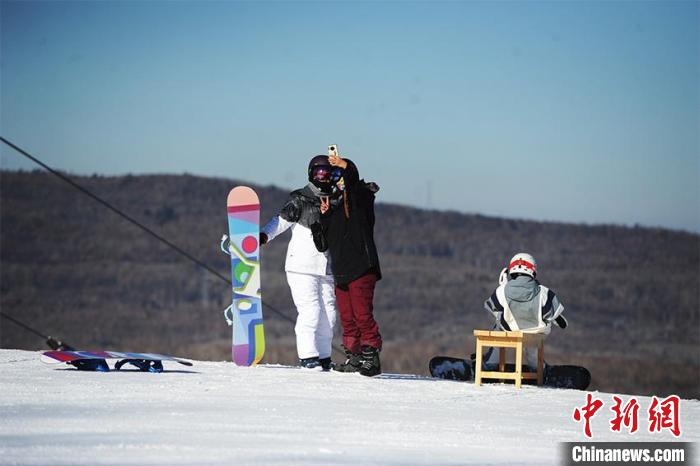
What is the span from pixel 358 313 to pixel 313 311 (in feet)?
1.47

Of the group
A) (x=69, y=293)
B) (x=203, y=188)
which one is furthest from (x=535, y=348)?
(x=203, y=188)

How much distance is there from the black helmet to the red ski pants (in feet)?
2.77

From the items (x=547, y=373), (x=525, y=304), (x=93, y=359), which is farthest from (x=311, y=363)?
(x=93, y=359)

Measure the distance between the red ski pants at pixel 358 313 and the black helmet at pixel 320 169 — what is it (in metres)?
0.84

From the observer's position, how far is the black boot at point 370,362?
32.3 ft

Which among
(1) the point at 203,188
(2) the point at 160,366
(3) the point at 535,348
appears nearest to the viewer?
(2) the point at 160,366

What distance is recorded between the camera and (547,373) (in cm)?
1030

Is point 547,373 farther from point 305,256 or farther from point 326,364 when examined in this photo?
point 305,256

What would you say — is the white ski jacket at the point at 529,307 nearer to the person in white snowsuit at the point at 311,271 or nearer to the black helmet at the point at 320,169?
the person in white snowsuit at the point at 311,271

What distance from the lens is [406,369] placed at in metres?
54.2

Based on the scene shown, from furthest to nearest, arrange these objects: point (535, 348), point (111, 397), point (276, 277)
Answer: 1. point (276, 277)
2. point (535, 348)
3. point (111, 397)

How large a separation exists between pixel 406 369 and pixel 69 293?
106ft

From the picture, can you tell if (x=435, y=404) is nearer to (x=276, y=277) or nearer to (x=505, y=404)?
(x=505, y=404)

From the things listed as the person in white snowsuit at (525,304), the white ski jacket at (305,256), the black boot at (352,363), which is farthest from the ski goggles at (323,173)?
the person in white snowsuit at (525,304)
